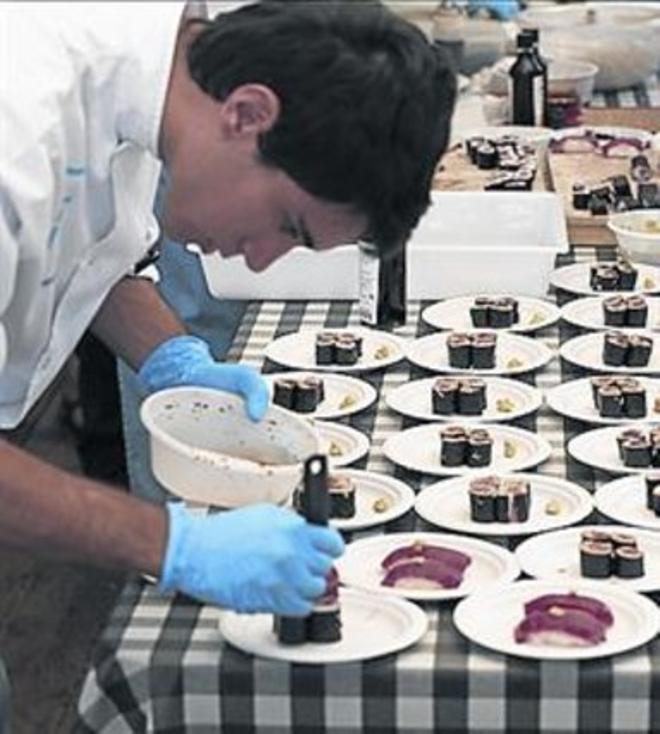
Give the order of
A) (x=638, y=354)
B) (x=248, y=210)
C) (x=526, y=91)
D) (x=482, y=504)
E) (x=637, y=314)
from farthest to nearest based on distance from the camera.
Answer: (x=526, y=91)
(x=637, y=314)
(x=638, y=354)
(x=482, y=504)
(x=248, y=210)

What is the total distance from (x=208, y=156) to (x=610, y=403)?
59 cm

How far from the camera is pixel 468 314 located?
2.18 m

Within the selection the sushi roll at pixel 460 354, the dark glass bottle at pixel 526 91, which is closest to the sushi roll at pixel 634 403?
the sushi roll at pixel 460 354

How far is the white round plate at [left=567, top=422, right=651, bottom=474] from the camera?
1712 millimetres

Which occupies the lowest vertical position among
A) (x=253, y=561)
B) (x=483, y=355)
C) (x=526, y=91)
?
(x=526, y=91)

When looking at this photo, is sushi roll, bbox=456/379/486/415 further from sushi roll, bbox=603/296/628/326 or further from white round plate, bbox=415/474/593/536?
sushi roll, bbox=603/296/628/326

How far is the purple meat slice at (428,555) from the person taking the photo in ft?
4.99

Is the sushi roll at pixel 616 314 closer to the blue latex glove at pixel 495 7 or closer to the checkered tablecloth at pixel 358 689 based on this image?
the checkered tablecloth at pixel 358 689

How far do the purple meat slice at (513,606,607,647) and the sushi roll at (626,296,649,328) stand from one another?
76cm

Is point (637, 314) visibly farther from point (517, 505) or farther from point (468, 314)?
point (517, 505)

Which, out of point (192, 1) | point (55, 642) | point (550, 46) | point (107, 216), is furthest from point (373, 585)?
point (550, 46)

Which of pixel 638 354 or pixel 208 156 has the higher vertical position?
pixel 208 156

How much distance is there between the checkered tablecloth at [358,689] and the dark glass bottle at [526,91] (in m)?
1.84

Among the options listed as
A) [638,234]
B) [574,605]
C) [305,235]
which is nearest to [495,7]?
[638,234]
